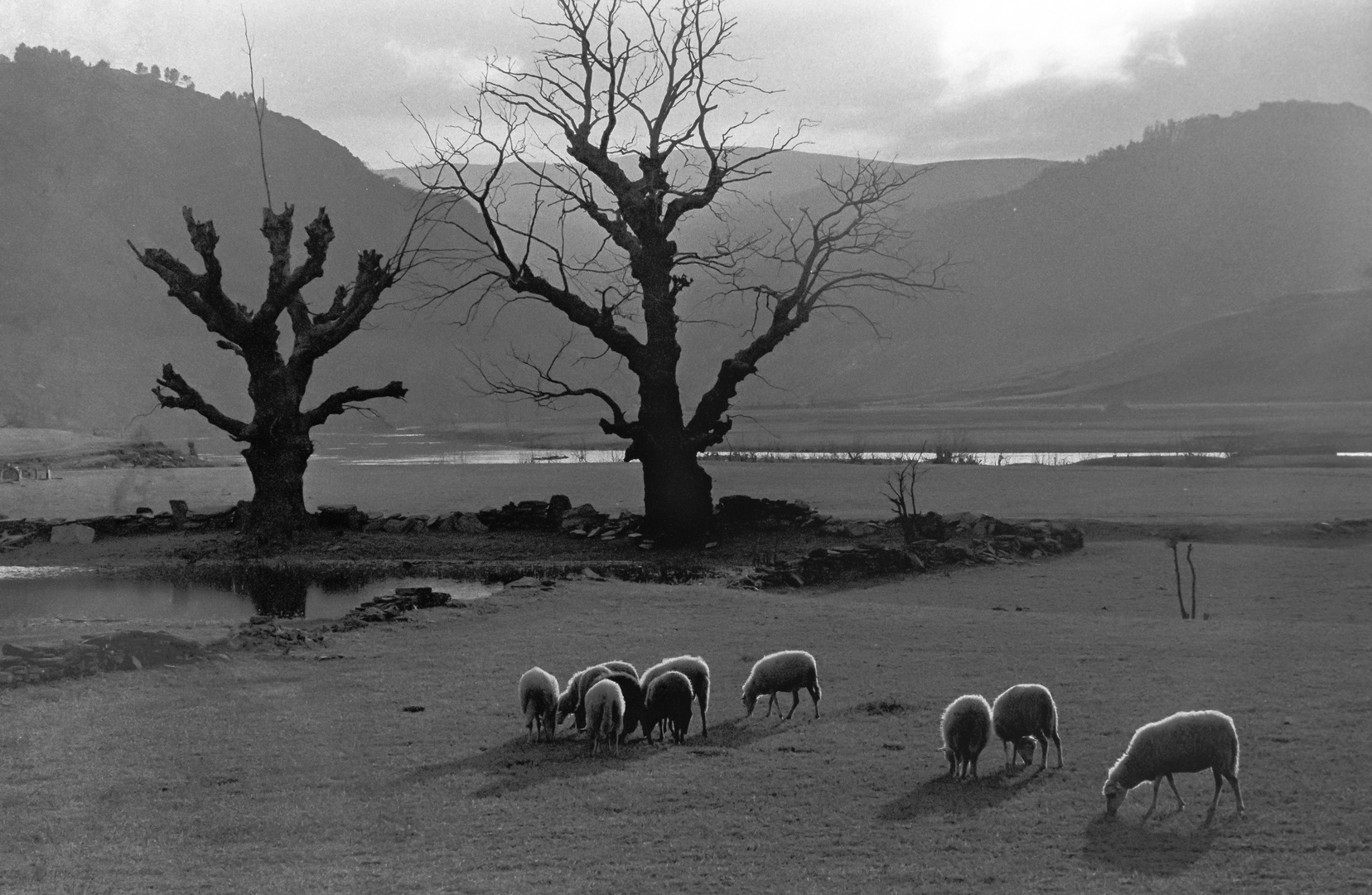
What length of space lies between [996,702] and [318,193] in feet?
572

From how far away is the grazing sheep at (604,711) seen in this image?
401 inches

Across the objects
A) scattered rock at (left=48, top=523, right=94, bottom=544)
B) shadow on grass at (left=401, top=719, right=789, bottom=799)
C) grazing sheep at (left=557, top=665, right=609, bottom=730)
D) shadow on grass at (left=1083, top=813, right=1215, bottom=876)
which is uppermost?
scattered rock at (left=48, top=523, right=94, bottom=544)

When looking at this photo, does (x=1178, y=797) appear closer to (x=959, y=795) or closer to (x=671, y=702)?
(x=959, y=795)

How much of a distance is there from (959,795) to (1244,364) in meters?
133

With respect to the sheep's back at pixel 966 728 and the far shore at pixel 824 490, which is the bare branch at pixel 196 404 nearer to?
the far shore at pixel 824 490

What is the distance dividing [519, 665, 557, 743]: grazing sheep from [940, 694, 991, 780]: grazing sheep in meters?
3.28

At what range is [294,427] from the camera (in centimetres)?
2717

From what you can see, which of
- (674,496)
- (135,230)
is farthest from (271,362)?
(135,230)

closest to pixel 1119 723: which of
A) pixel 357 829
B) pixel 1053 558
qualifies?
pixel 357 829

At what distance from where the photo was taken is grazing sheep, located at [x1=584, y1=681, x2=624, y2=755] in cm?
1020

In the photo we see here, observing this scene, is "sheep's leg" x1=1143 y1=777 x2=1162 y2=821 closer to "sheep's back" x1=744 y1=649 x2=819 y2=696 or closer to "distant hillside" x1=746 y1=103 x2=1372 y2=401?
"sheep's back" x1=744 y1=649 x2=819 y2=696

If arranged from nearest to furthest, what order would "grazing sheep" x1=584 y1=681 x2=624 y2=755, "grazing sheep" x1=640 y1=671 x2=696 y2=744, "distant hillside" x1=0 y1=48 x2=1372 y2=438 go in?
"grazing sheep" x1=584 y1=681 x2=624 y2=755 < "grazing sheep" x1=640 y1=671 x2=696 y2=744 < "distant hillside" x1=0 y1=48 x2=1372 y2=438

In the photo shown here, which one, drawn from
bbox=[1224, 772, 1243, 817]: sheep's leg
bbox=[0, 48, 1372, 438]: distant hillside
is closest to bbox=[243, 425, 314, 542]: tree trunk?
bbox=[1224, 772, 1243, 817]: sheep's leg

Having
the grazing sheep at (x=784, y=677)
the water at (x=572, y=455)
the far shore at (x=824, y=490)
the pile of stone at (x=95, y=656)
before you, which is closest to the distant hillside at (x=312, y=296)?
the water at (x=572, y=455)
